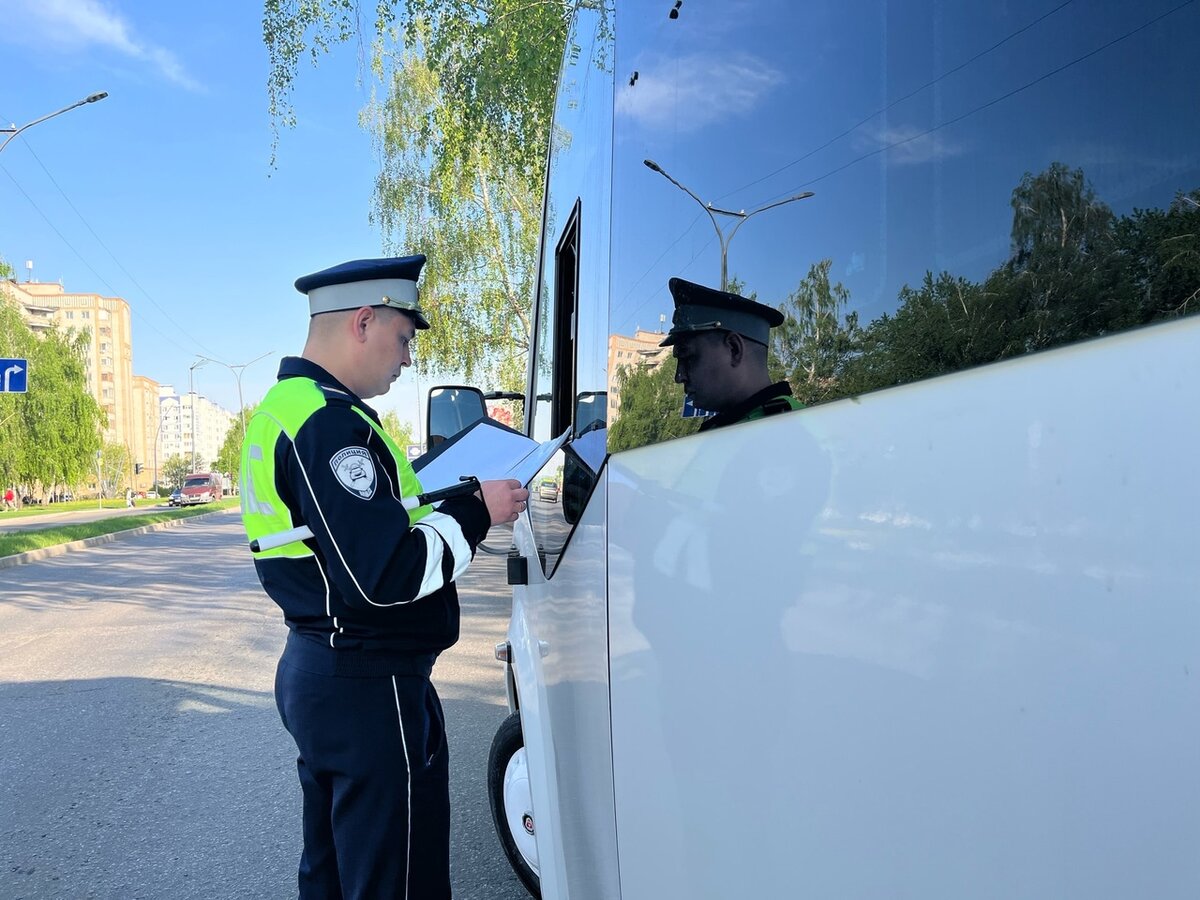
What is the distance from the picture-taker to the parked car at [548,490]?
2258 mm

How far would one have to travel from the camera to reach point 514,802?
9.45 feet

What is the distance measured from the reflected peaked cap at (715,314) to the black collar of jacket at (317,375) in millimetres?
879

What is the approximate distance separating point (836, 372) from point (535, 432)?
272 centimetres

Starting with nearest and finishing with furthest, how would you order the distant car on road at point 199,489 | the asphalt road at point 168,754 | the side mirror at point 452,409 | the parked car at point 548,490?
the parked car at point 548,490 < the asphalt road at point 168,754 < the side mirror at point 452,409 < the distant car on road at point 199,489

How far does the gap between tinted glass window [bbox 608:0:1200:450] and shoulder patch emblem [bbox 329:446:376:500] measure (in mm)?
728

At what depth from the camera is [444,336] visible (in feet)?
52.6

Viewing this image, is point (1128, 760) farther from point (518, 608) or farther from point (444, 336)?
point (444, 336)

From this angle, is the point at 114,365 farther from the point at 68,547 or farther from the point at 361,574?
the point at 361,574

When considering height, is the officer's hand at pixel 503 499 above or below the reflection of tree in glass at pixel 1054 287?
below

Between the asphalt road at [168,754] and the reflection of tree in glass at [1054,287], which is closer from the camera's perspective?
the reflection of tree in glass at [1054,287]

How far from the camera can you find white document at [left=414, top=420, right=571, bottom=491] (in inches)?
81.7

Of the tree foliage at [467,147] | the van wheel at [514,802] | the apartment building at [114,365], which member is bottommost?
the van wheel at [514,802]

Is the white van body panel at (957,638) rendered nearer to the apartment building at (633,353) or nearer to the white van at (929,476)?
the white van at (929,476)

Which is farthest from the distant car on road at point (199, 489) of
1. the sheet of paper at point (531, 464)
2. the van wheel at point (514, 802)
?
the sheet of paper at point (531, 464)
